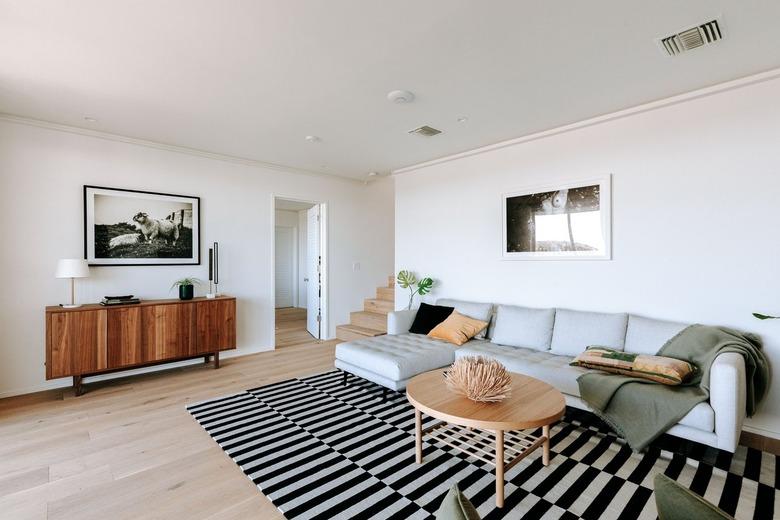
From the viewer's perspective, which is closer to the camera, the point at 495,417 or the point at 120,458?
the point at 495,417

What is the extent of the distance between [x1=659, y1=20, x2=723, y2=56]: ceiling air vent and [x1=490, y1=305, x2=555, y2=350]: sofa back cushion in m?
2.22

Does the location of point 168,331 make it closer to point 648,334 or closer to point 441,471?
point 441,471

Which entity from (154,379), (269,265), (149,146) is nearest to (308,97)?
(149,146)

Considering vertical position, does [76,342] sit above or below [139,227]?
below

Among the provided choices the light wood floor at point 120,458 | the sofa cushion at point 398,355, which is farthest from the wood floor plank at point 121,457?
the sofa cushion at point 398,355

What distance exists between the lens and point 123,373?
13.4 ft

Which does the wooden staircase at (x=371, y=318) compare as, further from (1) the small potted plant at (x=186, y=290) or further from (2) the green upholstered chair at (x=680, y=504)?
(2) the green upholstered chair at (x=680, y=504)

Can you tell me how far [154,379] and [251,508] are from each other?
108 inches

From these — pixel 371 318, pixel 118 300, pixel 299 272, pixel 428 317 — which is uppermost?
pixel 299 272

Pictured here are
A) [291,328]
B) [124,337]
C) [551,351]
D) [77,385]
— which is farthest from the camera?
[291,328]

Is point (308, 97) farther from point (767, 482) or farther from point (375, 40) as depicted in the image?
point (767, 482)

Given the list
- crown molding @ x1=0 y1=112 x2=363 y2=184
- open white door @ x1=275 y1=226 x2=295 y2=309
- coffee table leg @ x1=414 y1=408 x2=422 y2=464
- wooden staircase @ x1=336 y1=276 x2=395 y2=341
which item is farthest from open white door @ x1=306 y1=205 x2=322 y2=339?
coffee table leg @ x1=414 y1=408 x2=422 y2=464

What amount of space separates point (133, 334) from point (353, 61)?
131 inches

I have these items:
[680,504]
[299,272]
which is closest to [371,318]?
[299,272]
